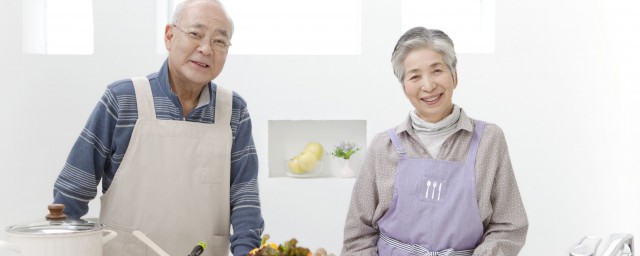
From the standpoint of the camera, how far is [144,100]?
5.91 ft

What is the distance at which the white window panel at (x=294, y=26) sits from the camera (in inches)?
156

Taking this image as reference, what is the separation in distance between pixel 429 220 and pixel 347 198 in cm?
205

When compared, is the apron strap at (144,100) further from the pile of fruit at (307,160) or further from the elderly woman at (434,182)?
the pile of fruit at (307,160)

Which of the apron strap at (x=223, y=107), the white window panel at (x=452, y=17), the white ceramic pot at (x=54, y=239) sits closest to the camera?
the white ceramic pot at (x=54, y=239)

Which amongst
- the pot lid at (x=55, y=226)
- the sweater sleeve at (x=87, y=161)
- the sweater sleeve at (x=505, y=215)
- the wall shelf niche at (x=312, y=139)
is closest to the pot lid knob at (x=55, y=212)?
the pot lid at (x=55, y=226)

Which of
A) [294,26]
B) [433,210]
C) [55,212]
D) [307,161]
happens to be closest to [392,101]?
[307,161]

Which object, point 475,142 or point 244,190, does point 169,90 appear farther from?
point 475,142

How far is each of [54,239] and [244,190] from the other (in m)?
0.63

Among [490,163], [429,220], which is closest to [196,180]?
[429,220]

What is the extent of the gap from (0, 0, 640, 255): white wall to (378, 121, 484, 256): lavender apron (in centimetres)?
Result: 197

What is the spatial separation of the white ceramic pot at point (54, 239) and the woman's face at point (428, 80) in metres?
0.81

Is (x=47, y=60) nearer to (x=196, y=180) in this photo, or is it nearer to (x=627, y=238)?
(x=196, y=180)

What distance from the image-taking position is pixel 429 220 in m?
1.71

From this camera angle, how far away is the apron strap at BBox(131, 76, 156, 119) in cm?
180
